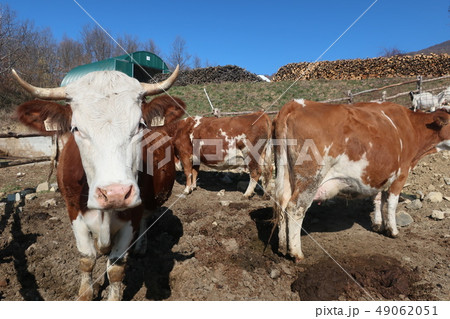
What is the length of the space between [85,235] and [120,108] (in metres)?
1.39

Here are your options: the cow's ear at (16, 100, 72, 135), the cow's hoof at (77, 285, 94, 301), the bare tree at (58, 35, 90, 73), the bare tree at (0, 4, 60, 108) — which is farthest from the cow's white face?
the bare tree at (58, 35, 90, 73)

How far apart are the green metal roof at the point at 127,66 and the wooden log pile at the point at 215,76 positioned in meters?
1.57

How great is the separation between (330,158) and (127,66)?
26.3 metres

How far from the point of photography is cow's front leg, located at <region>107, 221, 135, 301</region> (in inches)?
107

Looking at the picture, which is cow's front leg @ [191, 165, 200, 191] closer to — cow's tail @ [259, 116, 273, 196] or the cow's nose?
cow's tail @ [259, 116, 273, 196]

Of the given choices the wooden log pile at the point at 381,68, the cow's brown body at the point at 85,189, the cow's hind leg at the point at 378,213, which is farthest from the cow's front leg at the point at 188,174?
the wooden log pile at the point at 381,68

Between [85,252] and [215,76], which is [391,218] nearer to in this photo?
[85,252]

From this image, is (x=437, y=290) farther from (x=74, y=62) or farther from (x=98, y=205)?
(x=74, y=62)

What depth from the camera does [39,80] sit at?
Answer: 85.6ft

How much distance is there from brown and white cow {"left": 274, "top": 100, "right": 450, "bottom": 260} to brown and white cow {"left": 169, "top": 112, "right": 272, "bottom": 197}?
302 centimetres

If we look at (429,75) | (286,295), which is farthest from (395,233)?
(429,75)

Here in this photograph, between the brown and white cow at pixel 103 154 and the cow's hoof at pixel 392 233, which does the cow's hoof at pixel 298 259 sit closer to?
the cow's hoof at pixel 392 233

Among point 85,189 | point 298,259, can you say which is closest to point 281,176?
Result: point 298,259

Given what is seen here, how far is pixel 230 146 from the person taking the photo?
24.0 ft
